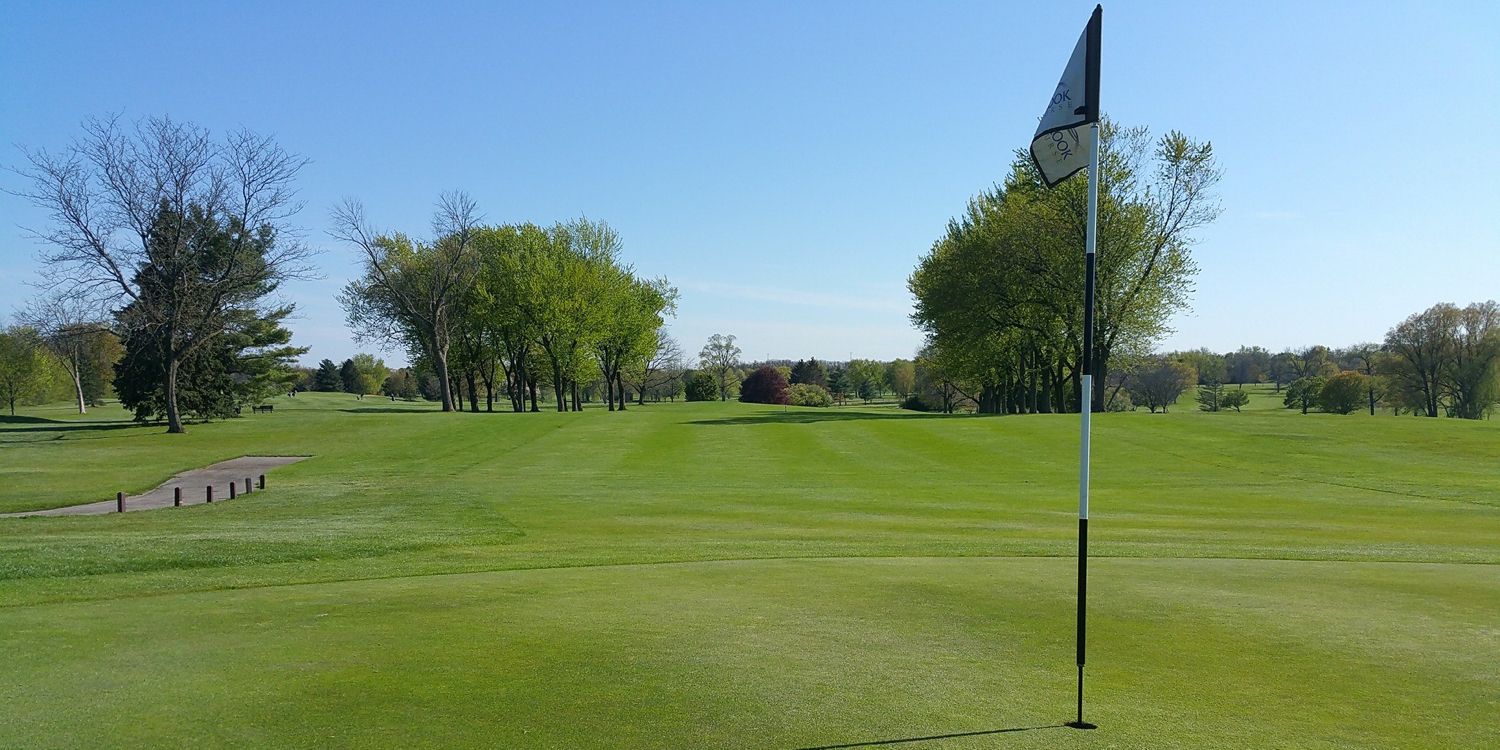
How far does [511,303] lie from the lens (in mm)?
64688

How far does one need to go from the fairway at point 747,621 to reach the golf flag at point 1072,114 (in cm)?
402

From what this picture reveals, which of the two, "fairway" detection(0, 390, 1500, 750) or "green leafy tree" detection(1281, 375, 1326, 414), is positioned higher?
"green leafy tree" detection(1281, 375, 1326, 414)

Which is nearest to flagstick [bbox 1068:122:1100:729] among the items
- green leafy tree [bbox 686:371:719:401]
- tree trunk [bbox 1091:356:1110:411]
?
tree trunk [bbox 1091:356:1110:411]

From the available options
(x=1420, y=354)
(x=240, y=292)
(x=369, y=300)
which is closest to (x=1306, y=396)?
(x=1420, y=354)

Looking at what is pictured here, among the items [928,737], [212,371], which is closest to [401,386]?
[212,371]

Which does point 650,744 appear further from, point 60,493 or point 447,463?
point 447,463

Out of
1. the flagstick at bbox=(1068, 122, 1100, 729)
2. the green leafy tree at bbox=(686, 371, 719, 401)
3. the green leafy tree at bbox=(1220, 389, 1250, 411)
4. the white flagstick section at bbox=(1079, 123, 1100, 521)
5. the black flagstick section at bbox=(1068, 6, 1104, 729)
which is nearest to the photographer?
the flagstick at bbox=(1068, 122, 1100, 729)

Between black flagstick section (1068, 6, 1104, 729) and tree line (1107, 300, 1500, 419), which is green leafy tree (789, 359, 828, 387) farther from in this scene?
black flagstick section (1068, 6, 1104, 729)

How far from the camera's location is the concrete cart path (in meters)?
22.4

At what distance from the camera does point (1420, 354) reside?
76438mm

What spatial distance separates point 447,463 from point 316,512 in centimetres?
1355

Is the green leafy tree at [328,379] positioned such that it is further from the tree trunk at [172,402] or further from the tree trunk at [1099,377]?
the tree trunk at [1099,377]

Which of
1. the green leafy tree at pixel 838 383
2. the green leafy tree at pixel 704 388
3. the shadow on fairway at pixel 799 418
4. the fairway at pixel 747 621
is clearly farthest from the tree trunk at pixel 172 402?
the green leafy tree at pixel 838 383

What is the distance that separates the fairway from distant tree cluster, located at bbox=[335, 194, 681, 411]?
40212mm
